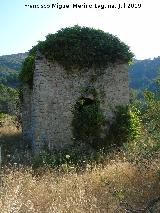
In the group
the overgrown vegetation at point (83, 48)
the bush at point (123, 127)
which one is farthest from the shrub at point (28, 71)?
the bush at point (123, 127)

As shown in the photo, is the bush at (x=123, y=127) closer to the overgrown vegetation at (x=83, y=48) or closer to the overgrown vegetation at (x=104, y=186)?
the overgrown vegetation at (x=83, y=48)

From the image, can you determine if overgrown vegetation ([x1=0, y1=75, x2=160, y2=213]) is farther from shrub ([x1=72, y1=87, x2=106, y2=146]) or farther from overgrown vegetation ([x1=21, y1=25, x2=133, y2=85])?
overgrown vegetation ([x1=21, y1=25, x2=133, y2=85])

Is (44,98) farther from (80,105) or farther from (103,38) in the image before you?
(103,38)

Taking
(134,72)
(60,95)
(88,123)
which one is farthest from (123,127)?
(134,72)

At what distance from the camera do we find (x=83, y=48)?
1510 cm

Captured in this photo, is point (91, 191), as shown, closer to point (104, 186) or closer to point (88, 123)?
point (104, 186)

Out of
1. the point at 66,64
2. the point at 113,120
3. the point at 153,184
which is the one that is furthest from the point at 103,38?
the point at 153,184

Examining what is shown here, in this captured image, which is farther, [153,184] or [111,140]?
[111,140]

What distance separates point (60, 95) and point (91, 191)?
287 inches

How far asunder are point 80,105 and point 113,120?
1.27 m

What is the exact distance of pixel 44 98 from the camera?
14.7 m

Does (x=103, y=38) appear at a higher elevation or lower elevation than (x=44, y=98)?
higher

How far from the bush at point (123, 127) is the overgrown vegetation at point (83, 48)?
175 centimetres

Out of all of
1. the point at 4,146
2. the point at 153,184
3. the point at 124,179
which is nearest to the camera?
the point at 153,184
